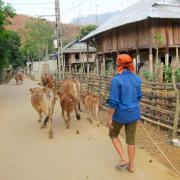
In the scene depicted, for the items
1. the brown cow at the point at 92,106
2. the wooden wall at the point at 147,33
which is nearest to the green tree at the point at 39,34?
the wooden wall at the point at 147,33

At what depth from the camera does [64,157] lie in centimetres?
784

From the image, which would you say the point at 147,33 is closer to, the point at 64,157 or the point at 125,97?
the point at 64,157

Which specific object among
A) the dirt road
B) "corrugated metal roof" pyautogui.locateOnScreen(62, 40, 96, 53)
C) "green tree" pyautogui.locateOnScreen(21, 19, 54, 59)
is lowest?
the dirt road

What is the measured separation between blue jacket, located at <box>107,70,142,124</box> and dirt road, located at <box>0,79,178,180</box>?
37.9 inches

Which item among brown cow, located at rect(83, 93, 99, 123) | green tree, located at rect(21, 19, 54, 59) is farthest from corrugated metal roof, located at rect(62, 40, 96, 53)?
brown cow, located at rect(83, 93, 99, 123)

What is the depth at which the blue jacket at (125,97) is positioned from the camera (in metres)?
6.29

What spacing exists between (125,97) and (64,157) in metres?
2.15

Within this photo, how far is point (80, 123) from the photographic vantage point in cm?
1174

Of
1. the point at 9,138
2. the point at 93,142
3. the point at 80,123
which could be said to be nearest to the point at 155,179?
the point at 93,142

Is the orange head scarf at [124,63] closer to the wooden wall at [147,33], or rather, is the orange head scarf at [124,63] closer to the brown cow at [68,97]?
the brown cow at [68,97]

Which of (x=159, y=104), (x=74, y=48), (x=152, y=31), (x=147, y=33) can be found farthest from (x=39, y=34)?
(x=159, y=104)

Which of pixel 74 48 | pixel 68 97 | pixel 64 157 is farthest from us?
pixel 74 48

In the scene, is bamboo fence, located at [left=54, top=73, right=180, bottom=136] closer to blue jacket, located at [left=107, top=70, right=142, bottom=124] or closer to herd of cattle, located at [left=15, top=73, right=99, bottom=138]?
herd of cattle, located at [left=15, top=73, right=99, bottom=138]

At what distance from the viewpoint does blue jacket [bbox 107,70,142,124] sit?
6.29 meters
